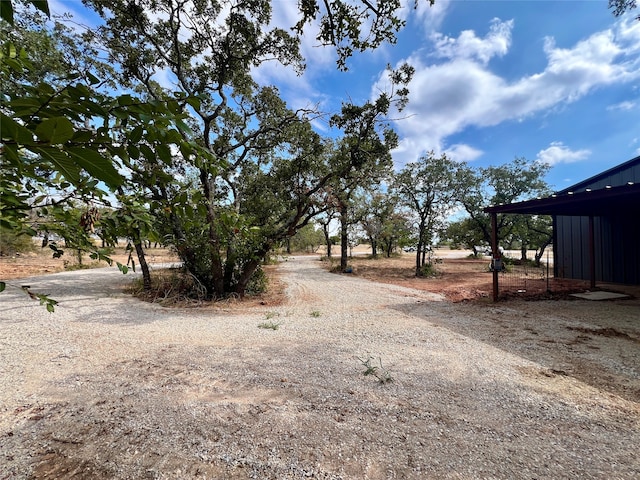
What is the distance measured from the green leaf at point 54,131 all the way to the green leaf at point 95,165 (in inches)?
1.1

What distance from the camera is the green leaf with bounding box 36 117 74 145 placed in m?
0.62

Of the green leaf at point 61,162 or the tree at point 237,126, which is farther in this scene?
the tree at point 237,126

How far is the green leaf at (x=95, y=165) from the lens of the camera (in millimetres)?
655

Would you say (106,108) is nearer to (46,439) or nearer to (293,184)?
(46,439)

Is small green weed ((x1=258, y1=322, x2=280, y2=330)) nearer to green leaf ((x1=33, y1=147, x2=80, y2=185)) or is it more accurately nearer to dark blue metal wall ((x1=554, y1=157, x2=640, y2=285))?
green leaf ((x1=33, y1=147, x2=80, y2=185))

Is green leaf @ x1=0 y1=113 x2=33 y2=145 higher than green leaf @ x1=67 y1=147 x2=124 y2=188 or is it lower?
higher

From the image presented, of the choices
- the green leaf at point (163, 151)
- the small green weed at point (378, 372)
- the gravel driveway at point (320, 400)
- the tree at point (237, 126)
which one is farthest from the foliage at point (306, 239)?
the green leaf at point (163, 151)

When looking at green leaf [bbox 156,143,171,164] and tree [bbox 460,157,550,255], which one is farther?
tree [bbox 460,157,550,255]

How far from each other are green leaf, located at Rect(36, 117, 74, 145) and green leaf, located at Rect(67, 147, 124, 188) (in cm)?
3

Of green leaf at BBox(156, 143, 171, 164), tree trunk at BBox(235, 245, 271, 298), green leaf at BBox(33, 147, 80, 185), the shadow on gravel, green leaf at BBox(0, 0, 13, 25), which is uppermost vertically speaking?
green leaf at BBox(0, 0, 13, 25)

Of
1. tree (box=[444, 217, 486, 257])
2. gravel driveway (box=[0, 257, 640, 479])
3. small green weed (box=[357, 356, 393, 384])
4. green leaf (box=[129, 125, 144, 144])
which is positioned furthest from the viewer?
tree (box=[444, 217, 486, 257])

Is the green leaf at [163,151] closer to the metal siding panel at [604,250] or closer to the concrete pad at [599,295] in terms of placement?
the concrete pad at [599,295]

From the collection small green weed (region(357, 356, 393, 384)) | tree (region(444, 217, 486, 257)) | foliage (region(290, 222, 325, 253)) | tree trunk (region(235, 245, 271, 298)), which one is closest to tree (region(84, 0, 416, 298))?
tree trunk (region(235, 245, 271, 298))

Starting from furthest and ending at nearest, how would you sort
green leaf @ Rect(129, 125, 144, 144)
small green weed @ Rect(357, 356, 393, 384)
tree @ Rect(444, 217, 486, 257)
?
tree @ Rect(444, 217, 486, 257) → small green weed @ Rect(357, 356, 393, 384) → green leaf @ Rect(129, 125, 144, 144)
